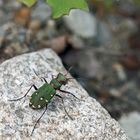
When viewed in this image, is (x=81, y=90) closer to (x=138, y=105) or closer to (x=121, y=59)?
(x=138, y=105)

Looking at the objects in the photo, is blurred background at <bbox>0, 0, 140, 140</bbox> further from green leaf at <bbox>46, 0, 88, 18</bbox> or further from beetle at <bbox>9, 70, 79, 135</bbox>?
green leaf at <bbox>46, 0, 88, 18</bbox>

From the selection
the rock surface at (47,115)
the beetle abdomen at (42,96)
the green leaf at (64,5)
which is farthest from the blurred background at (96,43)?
the green leaf at (64,5)

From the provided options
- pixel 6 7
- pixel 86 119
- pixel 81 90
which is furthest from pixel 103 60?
pixel 86 119

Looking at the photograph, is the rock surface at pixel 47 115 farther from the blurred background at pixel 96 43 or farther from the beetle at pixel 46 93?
the blurred background at pixel 96 43

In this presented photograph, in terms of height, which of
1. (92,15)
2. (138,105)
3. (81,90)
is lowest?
(138,105)

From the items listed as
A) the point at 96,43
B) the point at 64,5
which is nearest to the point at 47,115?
the point at 64,5

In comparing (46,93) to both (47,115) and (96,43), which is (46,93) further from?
(96,43)

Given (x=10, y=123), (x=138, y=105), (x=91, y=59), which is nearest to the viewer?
(x=10, y=123)
